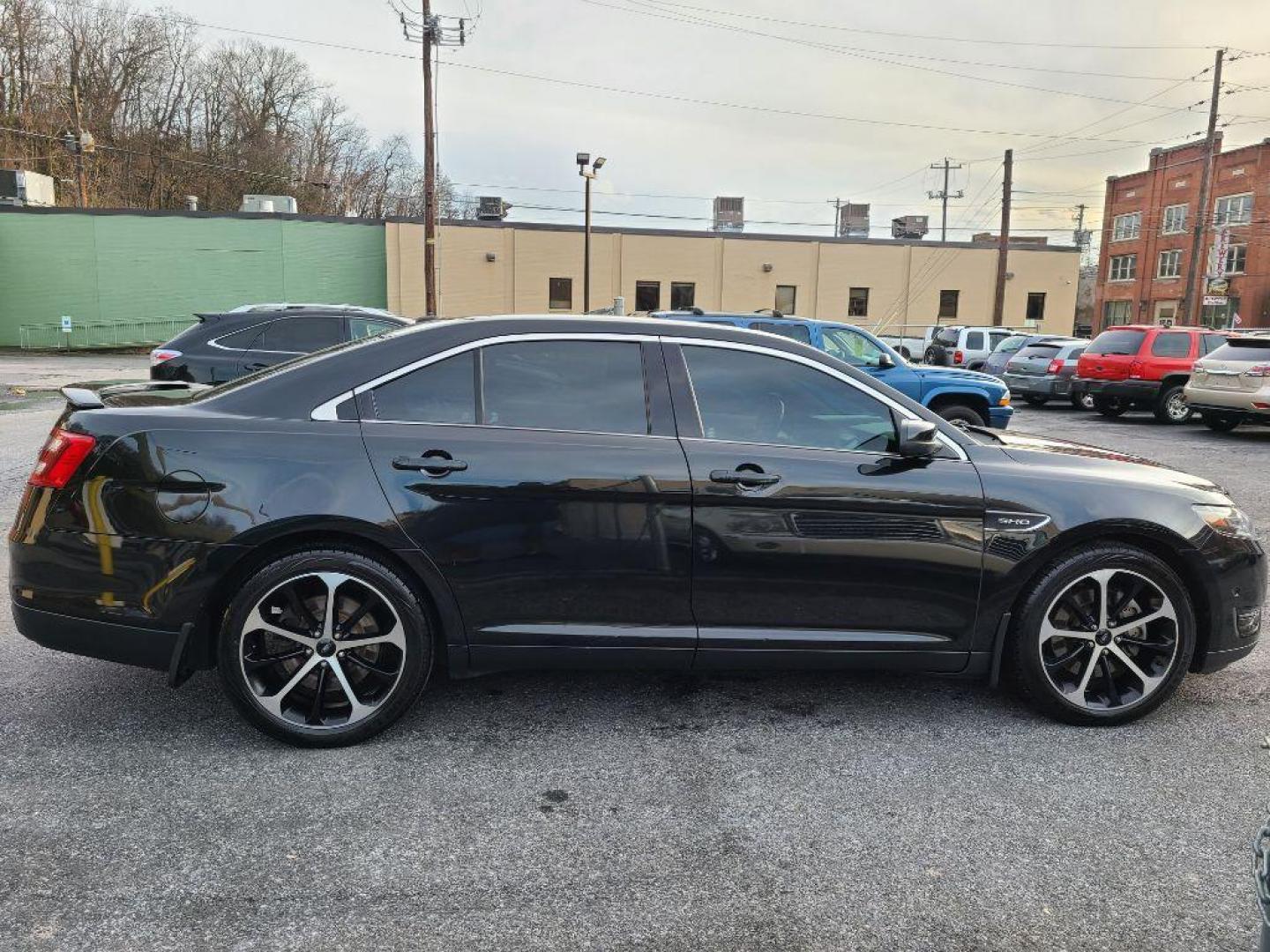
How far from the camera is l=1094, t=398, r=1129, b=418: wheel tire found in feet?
55.3

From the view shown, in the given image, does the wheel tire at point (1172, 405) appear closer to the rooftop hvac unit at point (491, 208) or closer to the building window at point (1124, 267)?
the rooftop hvac unit at point (491, 208)

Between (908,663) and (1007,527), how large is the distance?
2.17ft

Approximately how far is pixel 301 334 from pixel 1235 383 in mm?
13317

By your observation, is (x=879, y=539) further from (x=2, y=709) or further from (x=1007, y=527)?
(x=2, y=709)

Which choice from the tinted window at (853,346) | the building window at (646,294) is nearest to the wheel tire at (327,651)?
the tinted window at (853,346)

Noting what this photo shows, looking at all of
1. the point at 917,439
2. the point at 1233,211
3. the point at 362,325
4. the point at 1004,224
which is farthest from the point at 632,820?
the point at 1233,211

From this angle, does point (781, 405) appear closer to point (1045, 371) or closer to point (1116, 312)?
point (1045, 371)

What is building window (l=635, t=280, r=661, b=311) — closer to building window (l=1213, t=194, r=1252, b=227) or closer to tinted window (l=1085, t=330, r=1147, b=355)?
tinted window (l=1085, t=330, r=1147, b=355)

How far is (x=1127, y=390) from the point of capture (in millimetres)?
16453

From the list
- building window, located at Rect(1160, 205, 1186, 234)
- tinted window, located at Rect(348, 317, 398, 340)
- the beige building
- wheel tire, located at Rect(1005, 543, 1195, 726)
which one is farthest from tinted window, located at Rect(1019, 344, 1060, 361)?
building window, located at Rect(1160, 205, 1186, 234)

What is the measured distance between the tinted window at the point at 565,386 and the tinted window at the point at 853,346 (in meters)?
7.45

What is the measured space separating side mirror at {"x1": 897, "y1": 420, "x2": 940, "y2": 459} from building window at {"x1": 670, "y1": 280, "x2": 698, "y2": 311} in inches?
1458

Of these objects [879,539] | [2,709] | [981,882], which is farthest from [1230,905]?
[2,709]

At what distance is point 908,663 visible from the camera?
144 inches
